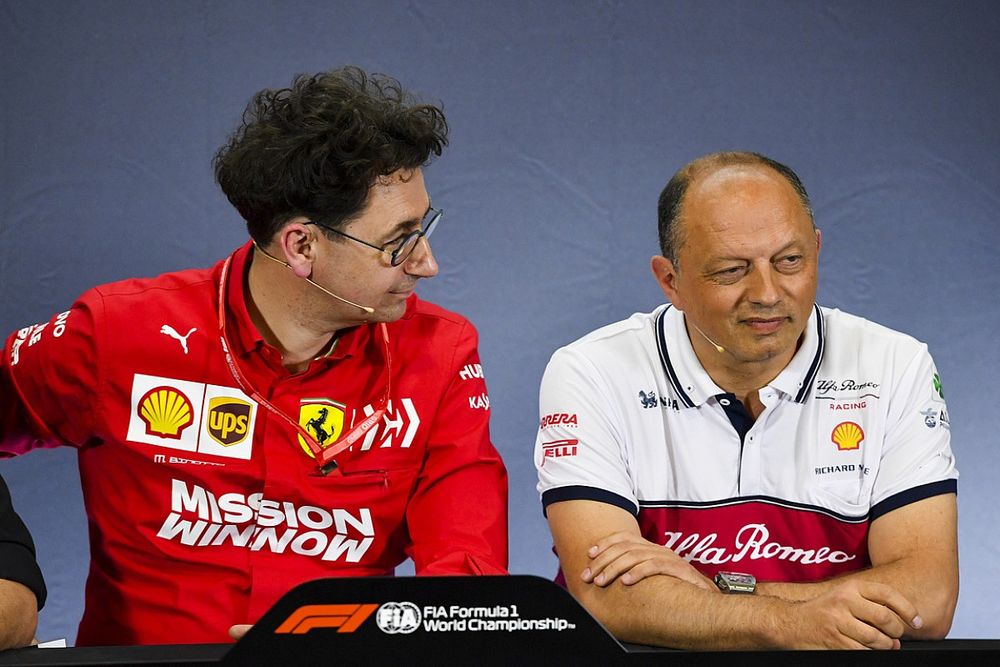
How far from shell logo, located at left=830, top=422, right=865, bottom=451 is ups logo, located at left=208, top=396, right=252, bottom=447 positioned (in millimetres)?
999

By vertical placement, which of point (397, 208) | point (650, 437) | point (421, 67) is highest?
point (421, 67)

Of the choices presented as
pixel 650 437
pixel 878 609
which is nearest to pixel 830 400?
pixel 650 437

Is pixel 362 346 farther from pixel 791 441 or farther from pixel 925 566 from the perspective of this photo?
pixel 925 566

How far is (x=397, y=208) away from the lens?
73.5 inches

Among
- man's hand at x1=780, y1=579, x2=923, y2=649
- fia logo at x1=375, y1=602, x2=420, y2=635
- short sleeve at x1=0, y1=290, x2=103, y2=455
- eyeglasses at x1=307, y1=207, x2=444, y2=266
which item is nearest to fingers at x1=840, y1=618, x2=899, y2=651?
man's hand at x1=780, y1=579, x2=923, y2=649

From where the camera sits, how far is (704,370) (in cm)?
194

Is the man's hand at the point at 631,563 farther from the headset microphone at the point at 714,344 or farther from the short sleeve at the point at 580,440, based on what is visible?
the headset microphone at the point at 714,344

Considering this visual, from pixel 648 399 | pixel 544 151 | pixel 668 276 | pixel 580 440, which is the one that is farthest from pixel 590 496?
pixel 544 151

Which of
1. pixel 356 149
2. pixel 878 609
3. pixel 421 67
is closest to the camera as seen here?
pixel 878 609

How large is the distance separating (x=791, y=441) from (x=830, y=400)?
10cm

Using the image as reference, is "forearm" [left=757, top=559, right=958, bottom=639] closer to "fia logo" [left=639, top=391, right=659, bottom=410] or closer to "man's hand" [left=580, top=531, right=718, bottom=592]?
"man's hand" [left=580, top=531, right=718, bottom=592]

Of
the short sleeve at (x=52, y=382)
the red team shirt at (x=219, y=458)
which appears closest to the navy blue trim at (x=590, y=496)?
the red team shirt at (x=219, y=458)

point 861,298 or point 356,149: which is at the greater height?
point 861,298

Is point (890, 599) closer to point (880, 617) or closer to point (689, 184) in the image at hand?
point (880, 617)
